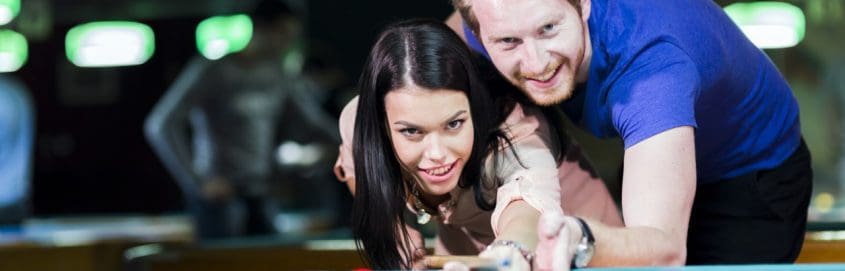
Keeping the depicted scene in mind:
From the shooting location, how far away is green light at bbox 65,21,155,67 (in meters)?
11.0

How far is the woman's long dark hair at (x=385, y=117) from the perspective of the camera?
108 inches

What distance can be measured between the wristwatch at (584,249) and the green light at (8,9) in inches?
362

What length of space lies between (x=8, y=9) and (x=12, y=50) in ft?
1.34

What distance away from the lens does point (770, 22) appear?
31.2 feet

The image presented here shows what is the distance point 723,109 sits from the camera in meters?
2.88

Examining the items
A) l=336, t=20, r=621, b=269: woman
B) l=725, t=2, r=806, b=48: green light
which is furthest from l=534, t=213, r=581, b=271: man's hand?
l=725, t=2, r=806, b=48: green light

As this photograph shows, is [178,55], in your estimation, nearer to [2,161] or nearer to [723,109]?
[2,161]

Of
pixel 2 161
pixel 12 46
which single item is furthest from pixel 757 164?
pixel 12 46

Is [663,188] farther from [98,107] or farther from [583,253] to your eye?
[98,107]

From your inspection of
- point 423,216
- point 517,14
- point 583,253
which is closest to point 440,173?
point 423,216

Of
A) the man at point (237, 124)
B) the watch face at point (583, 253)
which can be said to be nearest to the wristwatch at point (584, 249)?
the watch face at point (583, 253)

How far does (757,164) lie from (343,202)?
3.60 meters

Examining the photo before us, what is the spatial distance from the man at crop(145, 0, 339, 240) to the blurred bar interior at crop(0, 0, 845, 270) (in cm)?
57

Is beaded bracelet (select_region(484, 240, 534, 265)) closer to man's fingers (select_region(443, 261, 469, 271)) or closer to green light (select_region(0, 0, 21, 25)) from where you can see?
man's fingers (select_region(443, 261, 469, 271))
